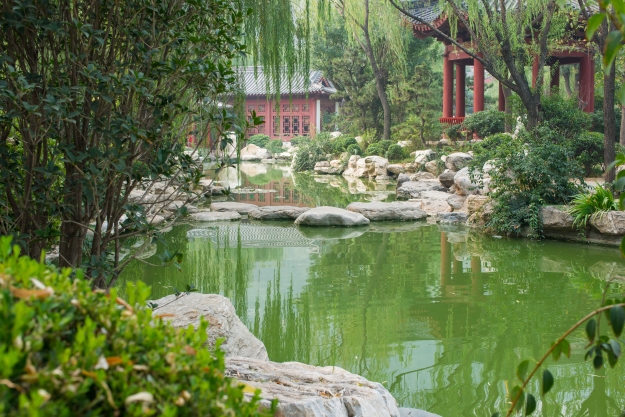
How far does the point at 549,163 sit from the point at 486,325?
4.06 m

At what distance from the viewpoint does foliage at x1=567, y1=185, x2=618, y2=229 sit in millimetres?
7096

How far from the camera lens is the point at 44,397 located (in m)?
0.70

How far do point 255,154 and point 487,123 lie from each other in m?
14.0

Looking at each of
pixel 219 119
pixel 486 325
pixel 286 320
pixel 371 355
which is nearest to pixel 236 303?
pixel 286 320

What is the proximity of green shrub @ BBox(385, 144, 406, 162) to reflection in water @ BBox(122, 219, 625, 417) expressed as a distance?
31.0 feet

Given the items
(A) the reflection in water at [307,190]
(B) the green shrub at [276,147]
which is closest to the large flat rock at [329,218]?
(A) the reflection in water at [307,190]

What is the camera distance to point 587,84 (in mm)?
15352

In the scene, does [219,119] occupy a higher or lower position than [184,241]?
higher

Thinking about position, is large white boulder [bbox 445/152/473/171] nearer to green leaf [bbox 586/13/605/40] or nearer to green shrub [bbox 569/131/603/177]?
green shrub [bbox 569/131/603/177]

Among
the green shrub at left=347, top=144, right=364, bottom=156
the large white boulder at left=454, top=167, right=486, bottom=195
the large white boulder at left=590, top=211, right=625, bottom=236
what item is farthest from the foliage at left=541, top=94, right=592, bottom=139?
the green shrub at left=347, top=144, right=364, bottom=156

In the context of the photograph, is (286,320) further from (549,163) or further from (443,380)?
(549,163)

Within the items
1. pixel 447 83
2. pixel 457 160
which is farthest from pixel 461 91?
pixel 457 160

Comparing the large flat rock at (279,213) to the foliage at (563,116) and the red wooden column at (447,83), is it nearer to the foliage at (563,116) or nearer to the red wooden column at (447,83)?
the foliage at (563,116)

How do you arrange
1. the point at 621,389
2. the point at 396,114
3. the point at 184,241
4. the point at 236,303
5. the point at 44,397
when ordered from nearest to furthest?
the point at 44,397
the point at 621,389
the point at 236,303
the point at 184,241
the point at 396,114
